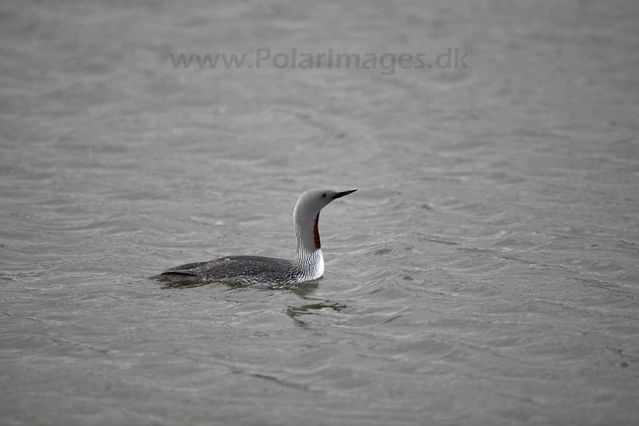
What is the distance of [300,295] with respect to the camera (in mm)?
9719

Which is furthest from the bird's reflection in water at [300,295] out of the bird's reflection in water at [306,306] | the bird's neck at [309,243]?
the bird's neck at [309,243]

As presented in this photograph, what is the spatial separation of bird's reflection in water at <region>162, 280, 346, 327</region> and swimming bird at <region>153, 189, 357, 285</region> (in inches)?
2.2

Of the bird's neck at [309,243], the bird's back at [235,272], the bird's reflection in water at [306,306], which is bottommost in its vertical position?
the bird's reflection in water at [306,306]

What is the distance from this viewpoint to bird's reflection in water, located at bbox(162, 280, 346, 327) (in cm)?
922

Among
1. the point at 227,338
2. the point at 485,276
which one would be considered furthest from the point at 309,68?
the point at 227,338

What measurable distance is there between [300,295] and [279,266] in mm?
391

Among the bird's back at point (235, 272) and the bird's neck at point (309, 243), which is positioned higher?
the bird's neck at point (309, 243)

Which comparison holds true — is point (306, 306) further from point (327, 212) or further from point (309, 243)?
point (327, 212)

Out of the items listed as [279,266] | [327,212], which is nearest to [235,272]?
[279,266]

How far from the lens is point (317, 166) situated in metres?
14.3

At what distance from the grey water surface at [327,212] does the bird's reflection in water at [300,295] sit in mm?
44

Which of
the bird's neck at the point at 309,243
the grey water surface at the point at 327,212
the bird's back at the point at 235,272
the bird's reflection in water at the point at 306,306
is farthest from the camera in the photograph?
the bird's neck at the point at 309,243

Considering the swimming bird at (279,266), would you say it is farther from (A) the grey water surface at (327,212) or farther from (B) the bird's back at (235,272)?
(A) the grey water surface at (327,212)

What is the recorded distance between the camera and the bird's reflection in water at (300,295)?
922 cm
